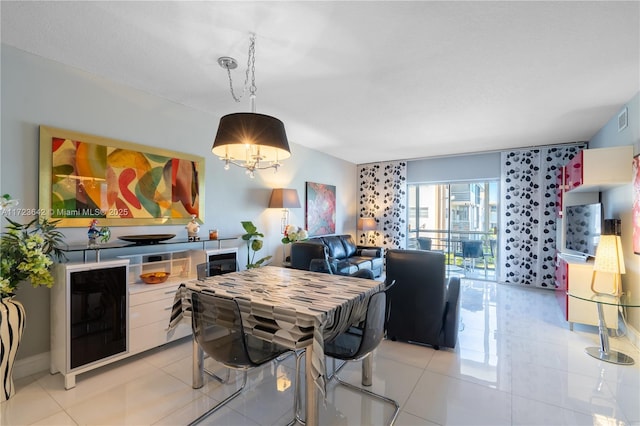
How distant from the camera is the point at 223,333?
5.80ft

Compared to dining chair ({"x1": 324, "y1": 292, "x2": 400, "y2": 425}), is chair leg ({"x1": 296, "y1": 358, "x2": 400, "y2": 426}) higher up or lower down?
lower down

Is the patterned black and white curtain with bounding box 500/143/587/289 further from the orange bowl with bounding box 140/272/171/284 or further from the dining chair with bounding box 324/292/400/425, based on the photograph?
the orange bowl with bounding box 140/272/171/284

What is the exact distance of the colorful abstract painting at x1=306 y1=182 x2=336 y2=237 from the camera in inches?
215

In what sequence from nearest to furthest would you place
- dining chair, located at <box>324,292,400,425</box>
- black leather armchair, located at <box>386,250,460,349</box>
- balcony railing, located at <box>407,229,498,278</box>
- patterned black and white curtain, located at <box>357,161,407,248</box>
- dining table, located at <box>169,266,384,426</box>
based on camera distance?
1. dining table, located at <box>169,266,384,426</box>
2. dining chair, located at <box>324,292,400,425</box>
3. black leather armchair, located at <box>386,250,460,349</box>
4. balcony railing, located at <box>407,229,498,278</box>
5. patterned black and white curtain, located at <box>357,161,407,248</box>

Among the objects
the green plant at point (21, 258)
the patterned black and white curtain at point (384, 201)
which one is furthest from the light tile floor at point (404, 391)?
the patterned black and white curtain at point (384, 201)

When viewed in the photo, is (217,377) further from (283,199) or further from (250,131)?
(283,199)

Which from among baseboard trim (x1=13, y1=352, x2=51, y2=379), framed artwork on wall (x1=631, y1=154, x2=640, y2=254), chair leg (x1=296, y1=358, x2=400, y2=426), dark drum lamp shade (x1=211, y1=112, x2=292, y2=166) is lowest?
chair leg (x1=296, y1=358, x2=400, y2=426)

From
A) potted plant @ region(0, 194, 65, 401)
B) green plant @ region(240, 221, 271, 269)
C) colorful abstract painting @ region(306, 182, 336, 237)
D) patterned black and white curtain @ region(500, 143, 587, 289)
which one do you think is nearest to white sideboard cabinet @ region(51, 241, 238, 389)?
potted plant @ region(0, 194, 65, 401)

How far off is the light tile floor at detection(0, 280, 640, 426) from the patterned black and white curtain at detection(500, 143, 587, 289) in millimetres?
2292

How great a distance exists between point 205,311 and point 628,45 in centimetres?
358

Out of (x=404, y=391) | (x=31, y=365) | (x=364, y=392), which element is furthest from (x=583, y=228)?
(x=31, y=365)

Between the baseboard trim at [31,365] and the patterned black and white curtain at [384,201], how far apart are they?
5.84 m

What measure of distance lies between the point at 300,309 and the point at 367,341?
0.54 m

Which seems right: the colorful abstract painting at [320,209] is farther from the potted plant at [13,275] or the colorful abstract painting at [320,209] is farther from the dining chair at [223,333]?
A: the potted plant at [13,275]
